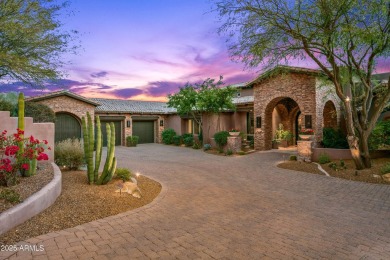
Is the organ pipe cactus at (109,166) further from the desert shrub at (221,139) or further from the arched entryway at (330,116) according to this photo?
the arched entryway at (330,116)

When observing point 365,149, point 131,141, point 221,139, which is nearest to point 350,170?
point 365,149

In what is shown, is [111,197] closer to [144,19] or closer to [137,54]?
[144,19]

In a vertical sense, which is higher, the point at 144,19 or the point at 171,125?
the point at 144,19

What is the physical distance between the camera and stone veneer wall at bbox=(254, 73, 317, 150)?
14.6 m

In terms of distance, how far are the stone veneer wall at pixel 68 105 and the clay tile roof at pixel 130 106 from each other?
147cm

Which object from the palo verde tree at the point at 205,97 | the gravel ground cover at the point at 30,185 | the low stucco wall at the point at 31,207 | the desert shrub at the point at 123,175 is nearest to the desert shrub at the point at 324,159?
the palo verde tree at the point at 205,97

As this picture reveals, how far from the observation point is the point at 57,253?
377cm

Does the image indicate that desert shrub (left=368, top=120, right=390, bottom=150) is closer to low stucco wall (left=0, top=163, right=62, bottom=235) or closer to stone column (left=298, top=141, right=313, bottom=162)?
stone column (left=298, top=141, right=313, bottom=162)

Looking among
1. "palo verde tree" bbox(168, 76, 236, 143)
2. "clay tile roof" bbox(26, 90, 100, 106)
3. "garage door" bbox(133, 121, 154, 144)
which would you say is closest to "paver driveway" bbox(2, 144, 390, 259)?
"palo verde tree" bbox(168, 76, 236, 143)

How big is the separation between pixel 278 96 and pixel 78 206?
13756mm

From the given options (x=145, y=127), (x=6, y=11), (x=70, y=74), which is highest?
(x=6, y=11)

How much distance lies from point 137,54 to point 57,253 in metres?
13.6

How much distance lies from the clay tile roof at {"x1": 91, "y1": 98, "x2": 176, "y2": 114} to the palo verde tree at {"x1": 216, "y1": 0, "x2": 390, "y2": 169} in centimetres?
1602

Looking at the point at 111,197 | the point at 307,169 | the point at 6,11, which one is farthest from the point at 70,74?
the point at 307,169
